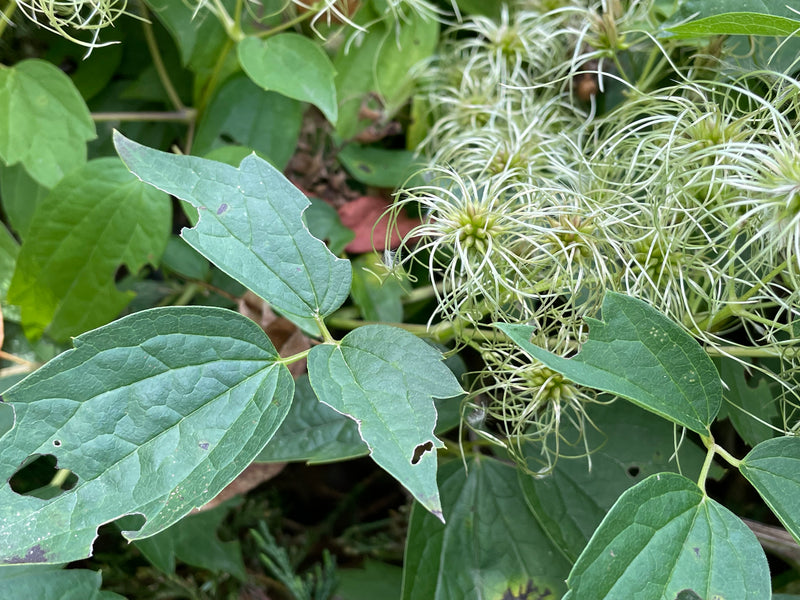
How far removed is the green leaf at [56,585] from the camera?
1.99 ft

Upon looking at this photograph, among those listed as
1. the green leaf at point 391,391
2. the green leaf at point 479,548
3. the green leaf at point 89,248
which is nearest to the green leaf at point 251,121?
the green leaf at point 89,248

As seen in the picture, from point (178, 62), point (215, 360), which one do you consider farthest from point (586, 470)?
point (178, 62)

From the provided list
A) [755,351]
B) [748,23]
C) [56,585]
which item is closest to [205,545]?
[56,585]

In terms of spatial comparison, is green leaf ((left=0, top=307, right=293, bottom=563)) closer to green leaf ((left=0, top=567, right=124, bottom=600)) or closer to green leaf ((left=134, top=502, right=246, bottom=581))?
green leaf ((left=0, top=567, right=124, bottom=600))

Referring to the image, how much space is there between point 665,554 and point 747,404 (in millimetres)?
260

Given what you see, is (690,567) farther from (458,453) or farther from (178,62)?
(178,62)

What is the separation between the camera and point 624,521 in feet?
1.58

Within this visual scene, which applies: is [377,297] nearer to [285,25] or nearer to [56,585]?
[285,25]

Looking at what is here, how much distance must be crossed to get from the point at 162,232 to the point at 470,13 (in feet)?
1.81

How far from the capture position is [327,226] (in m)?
0.87

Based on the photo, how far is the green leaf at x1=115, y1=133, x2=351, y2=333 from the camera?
1.86ft

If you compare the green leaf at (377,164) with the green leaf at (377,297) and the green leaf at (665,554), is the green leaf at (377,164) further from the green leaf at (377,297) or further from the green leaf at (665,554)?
the green leaf at (665,554)

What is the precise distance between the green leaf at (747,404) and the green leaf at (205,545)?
2.04ft

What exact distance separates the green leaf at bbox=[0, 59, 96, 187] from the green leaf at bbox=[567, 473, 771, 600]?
0.70 meters
